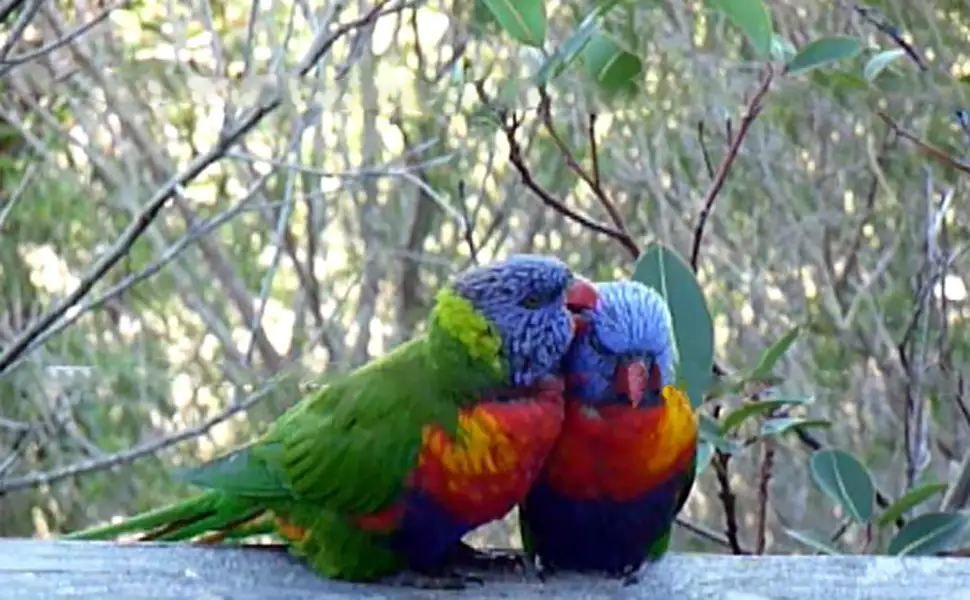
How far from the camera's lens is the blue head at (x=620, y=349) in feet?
2.97

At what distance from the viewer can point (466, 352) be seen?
2.99 feet

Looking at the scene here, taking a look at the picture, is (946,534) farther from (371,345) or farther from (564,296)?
(371,345)

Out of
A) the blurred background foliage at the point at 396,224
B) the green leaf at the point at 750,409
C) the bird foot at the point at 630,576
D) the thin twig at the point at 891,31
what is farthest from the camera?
the blurred background foliage at the point at 396,224

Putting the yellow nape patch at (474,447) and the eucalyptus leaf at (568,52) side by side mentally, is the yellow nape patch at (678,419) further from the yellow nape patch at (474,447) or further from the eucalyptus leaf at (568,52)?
the eucalyptus leaf at (568,52)

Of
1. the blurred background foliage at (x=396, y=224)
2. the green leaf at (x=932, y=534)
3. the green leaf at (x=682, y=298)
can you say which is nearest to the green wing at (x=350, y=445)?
the green leaf at (x=682, y=298)

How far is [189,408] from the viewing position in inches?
92.0

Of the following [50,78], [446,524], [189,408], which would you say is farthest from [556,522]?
[189,408]

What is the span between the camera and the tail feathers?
101 centimetres

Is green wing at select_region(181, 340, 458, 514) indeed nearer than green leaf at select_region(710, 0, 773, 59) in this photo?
Yes

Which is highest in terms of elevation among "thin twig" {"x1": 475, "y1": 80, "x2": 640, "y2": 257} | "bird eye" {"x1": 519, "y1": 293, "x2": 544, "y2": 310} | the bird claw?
"thin twig" {"x1": 475, "y1": 80, "x2": 640, "y2": 257}

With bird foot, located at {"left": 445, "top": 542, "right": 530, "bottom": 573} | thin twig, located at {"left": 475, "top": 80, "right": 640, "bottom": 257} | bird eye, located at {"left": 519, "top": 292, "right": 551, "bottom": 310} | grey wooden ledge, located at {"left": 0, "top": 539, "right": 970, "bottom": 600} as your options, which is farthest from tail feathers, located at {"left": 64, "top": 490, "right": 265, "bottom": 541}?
thin twig, located at {"left": 475, "top": 80, "right": 640, "bottom": 257}

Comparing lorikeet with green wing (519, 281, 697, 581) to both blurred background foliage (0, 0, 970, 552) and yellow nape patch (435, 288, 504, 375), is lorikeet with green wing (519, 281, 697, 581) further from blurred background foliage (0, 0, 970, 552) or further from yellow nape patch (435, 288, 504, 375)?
blurred background foliage (0, 0, 970, 552)

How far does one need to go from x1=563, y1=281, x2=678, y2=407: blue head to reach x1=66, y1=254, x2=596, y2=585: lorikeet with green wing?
1 cm

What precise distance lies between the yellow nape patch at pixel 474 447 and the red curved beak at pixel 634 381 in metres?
0.08
